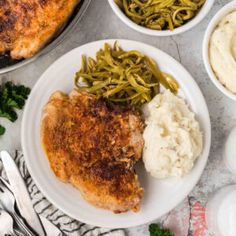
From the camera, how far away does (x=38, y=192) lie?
2992 mm

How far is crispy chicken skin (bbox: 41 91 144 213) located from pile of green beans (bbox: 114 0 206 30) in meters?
0.53

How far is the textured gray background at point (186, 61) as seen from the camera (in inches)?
121

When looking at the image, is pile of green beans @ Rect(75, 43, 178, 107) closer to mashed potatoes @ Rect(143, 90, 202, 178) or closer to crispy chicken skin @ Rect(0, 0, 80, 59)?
mashed potatoes @ Rect(143, 90, 202, 178)

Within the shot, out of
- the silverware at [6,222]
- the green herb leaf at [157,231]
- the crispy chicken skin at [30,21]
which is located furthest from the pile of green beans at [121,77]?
the silverware at [6,222]

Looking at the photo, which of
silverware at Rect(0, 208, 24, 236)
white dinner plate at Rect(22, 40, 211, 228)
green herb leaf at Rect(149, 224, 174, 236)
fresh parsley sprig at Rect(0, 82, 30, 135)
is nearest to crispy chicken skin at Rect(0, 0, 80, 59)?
white dinner plate at Rect(22, 40, 211, 228)

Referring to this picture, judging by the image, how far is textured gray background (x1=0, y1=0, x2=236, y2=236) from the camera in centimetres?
307

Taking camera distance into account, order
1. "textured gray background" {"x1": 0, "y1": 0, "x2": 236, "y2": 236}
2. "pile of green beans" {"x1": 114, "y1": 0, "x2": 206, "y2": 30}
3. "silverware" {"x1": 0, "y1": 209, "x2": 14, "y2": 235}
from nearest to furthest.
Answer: "pile of green beans" {"x1": 114, "y1": 0, "x2": 206, "y2": 30} < "silverware" {"x1": 0, "y1": 209, "x2": 14, "y2": 235} < "textured gray background" {"x1": 0, "y1": 0, "x2": 236, "y2": 236}

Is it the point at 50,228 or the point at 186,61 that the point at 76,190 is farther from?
the point at 186,61

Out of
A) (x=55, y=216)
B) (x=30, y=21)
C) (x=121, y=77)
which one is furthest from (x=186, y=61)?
(x=55, y=216)

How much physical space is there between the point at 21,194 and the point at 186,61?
4.21ft

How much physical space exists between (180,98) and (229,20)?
20.1 inches

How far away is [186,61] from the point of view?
10.2 ft

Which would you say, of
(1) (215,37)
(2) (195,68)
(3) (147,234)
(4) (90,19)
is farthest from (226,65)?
(3) (147,234)

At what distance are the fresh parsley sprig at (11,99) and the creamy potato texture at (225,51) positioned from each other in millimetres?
1123
